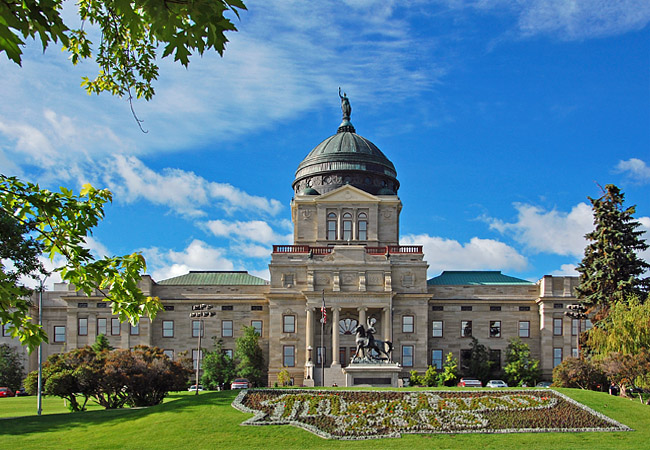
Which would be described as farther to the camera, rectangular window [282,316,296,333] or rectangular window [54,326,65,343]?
rectangular window [54,326,65,343]

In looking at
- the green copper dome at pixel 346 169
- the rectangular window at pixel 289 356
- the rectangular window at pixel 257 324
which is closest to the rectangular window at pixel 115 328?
the rectangular window at pixel 257 324

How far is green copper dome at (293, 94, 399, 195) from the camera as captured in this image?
276 feet

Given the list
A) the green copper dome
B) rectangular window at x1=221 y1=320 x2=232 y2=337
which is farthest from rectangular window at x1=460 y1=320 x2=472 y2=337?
rectangular window at x1=221 y1=320 x2=232 y2=337

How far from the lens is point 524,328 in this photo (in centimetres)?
7850

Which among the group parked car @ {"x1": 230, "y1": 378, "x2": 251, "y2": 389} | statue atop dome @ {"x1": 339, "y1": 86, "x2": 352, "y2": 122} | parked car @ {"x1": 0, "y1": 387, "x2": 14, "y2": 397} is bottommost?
parked car @ {"x1": 0, "y1": 387, "x2": 14, "y2": 397}

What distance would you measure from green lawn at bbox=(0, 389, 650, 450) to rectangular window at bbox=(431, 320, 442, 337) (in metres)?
38.0

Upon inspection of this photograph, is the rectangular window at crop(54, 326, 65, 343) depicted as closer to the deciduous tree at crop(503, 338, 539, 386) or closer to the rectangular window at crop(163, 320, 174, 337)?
the rectangular window at crop(163, 320, 174, 337)

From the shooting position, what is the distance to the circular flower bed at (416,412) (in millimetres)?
36188

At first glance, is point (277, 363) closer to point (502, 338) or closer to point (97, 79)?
point (502, 338)

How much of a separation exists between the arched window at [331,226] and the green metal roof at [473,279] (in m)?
11.6

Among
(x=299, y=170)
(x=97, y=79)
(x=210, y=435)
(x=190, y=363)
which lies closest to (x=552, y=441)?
(x=210, y=435)

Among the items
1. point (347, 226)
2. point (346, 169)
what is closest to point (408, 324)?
point (347, 226)

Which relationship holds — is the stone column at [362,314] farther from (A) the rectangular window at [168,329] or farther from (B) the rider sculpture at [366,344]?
(A) the rectangular window at [168,329]

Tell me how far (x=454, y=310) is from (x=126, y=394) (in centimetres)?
3926
